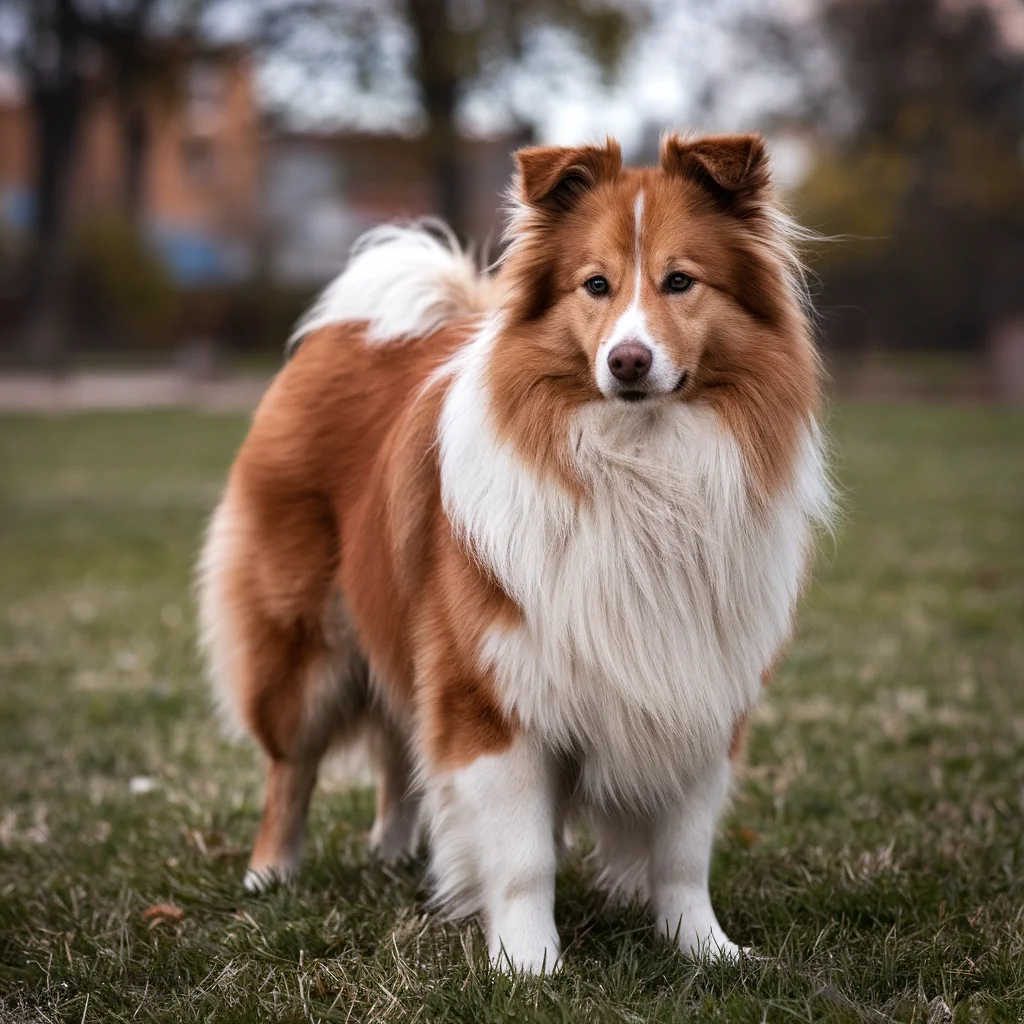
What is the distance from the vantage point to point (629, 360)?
300 centimetres

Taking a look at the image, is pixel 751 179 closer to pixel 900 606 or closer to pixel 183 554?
pixel 900 606

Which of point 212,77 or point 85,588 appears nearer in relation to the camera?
point 85,588

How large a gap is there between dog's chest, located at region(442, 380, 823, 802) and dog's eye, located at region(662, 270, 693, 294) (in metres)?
0.32

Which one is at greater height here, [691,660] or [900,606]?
[691,660]

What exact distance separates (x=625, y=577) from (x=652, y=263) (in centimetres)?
79

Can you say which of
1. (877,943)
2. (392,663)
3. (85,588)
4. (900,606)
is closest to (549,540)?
(392,663)

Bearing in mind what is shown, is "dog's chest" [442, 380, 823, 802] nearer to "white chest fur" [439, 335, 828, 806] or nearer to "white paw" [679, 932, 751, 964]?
"white chest fur" [439, 335, 828, 806]

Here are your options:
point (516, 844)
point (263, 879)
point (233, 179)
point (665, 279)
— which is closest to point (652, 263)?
point (665, 279)

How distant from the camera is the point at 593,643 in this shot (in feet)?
10.4

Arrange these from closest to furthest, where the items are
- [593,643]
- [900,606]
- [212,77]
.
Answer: [593,643], [900,606], [212,77]

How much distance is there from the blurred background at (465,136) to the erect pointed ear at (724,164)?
47.7 feet

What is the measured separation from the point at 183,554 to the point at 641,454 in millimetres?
7366

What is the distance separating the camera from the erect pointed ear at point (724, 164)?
328cm

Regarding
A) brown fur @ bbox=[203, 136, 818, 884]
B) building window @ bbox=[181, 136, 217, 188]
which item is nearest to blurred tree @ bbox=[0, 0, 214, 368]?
building window @ bbox=[181, 136, 217, 188]
